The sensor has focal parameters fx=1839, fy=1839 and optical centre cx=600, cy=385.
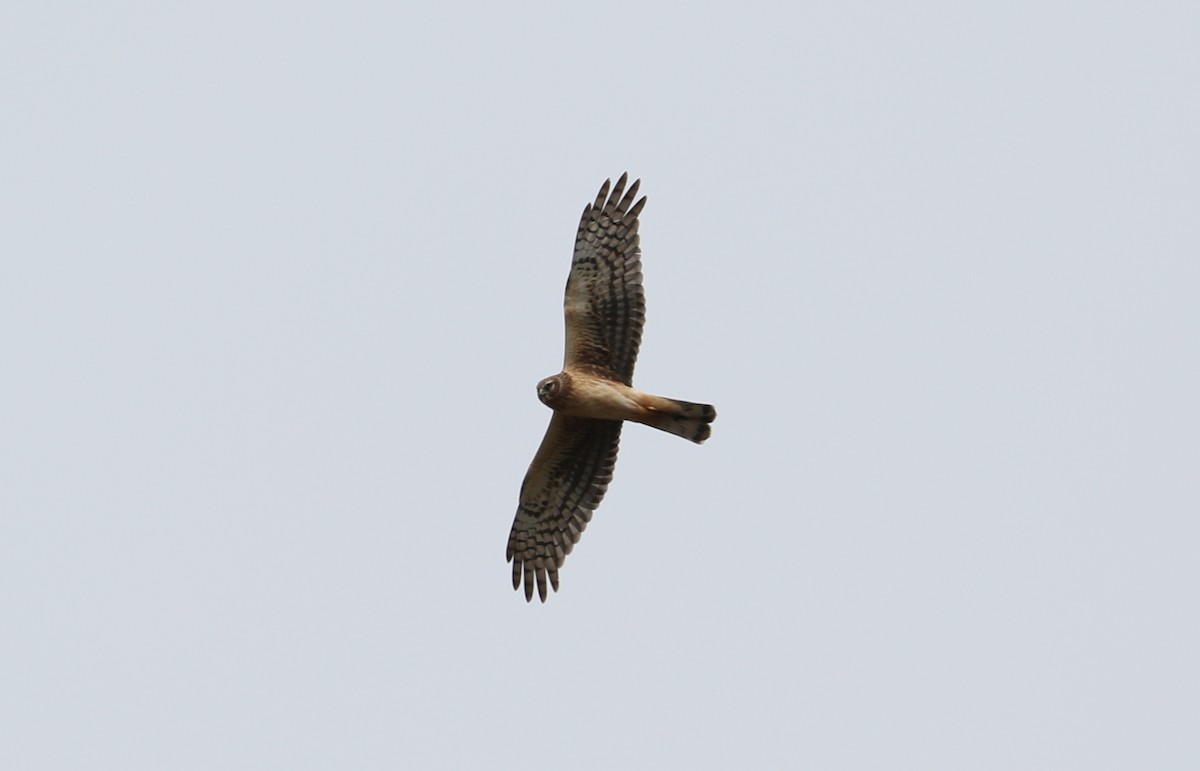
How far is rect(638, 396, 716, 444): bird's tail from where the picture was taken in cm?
1541

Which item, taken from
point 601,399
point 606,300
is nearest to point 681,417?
point 601,399

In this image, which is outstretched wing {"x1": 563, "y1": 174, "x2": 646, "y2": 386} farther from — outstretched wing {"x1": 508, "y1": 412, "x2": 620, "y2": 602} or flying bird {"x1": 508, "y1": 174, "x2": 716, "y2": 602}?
outstretched wing {"x1": 508, "y1": 412, "x2": 620, "y2": 602}

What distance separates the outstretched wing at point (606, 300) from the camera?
609 inches

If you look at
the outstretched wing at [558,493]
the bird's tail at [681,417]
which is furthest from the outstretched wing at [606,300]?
the outstretched wing at [558,493]

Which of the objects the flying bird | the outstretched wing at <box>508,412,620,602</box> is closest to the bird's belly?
the flying bird

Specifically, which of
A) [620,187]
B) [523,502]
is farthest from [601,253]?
[523,502]

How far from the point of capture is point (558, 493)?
1628cm

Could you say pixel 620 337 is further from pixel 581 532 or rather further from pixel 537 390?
pixel 581 532

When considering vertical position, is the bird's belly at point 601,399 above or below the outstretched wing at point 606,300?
below

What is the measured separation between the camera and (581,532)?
16.3 metres

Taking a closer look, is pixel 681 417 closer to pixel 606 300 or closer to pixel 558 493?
pixel 606 300

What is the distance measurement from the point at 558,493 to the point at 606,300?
1874 millimetres

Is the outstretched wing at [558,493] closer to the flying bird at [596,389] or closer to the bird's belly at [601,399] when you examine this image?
the flying bird at [596,389]

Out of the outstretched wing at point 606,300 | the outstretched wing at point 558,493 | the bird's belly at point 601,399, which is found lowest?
the outstretched wing at point 558,493
